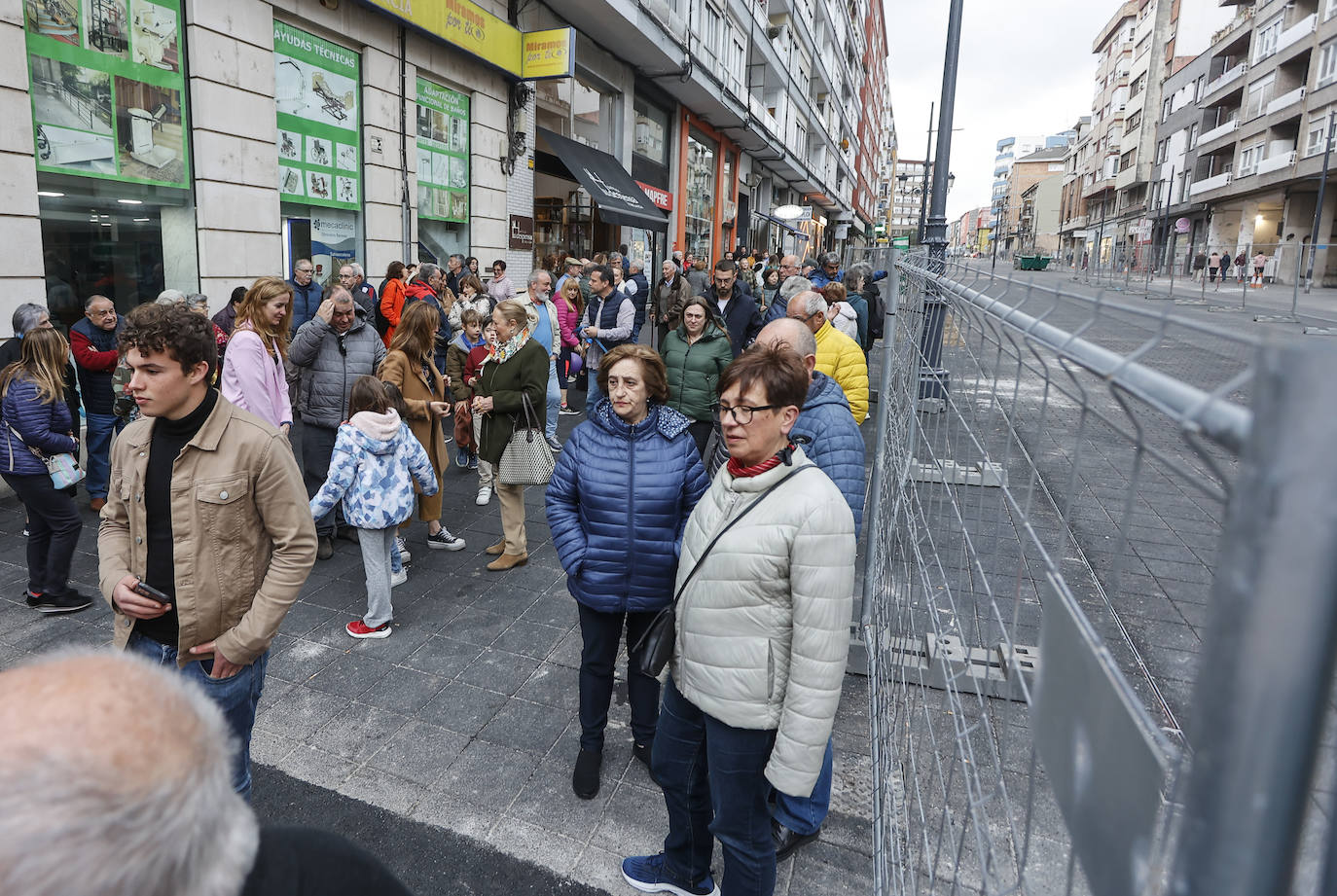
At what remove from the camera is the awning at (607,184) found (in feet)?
52.2

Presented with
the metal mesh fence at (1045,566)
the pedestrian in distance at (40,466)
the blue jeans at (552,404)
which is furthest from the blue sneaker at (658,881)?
the blue jeans at (552,404)

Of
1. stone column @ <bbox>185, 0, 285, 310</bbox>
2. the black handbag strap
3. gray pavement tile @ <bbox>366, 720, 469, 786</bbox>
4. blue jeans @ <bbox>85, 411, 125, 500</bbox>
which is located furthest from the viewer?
stone column @ <bbox>185, 0, 285, 310</bbox>

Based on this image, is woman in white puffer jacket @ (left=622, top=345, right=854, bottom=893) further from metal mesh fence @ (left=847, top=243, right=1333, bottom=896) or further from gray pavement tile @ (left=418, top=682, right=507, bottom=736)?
gray pavement tile @ (left=418, top=682, right=507, bottom=736)

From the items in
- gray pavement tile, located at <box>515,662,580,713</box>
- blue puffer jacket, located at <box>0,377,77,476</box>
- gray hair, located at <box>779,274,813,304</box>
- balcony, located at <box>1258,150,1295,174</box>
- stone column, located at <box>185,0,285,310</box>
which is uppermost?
balcony, located at <box>1258,150,1295,174</box>

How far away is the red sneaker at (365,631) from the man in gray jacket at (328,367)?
1374mm

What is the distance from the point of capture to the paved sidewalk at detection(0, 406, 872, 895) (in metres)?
3.18

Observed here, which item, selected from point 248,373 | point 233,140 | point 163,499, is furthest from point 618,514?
point 233,140

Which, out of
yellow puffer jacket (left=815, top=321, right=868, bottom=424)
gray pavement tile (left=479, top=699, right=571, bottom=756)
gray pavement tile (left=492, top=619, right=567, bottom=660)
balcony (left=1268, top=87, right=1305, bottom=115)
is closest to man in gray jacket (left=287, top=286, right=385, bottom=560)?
gray pavement tile (left=492, top=619, right=567, bottom=660)

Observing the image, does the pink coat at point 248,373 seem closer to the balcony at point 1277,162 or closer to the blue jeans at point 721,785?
the blue jeans at point 721,785

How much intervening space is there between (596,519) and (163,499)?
1.55m

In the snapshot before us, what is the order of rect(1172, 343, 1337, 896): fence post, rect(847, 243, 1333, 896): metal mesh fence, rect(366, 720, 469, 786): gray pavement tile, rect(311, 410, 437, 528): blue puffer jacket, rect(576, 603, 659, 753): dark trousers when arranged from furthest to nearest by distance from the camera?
rect(311, 410, 437, 528): blue puffer jacket
rect(366, 720, 469, 786): gray pavement tile
rect(576, 603, 659, 753): dark trousers
rect(847, 243, 1333, 896): metal mesh fence
rect(1172, 343, 1337, 896): fence post

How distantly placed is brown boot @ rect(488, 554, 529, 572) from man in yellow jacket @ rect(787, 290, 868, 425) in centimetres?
260

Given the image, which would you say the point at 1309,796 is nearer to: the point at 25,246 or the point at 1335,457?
the point at 1335,457

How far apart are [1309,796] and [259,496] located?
2.87m
